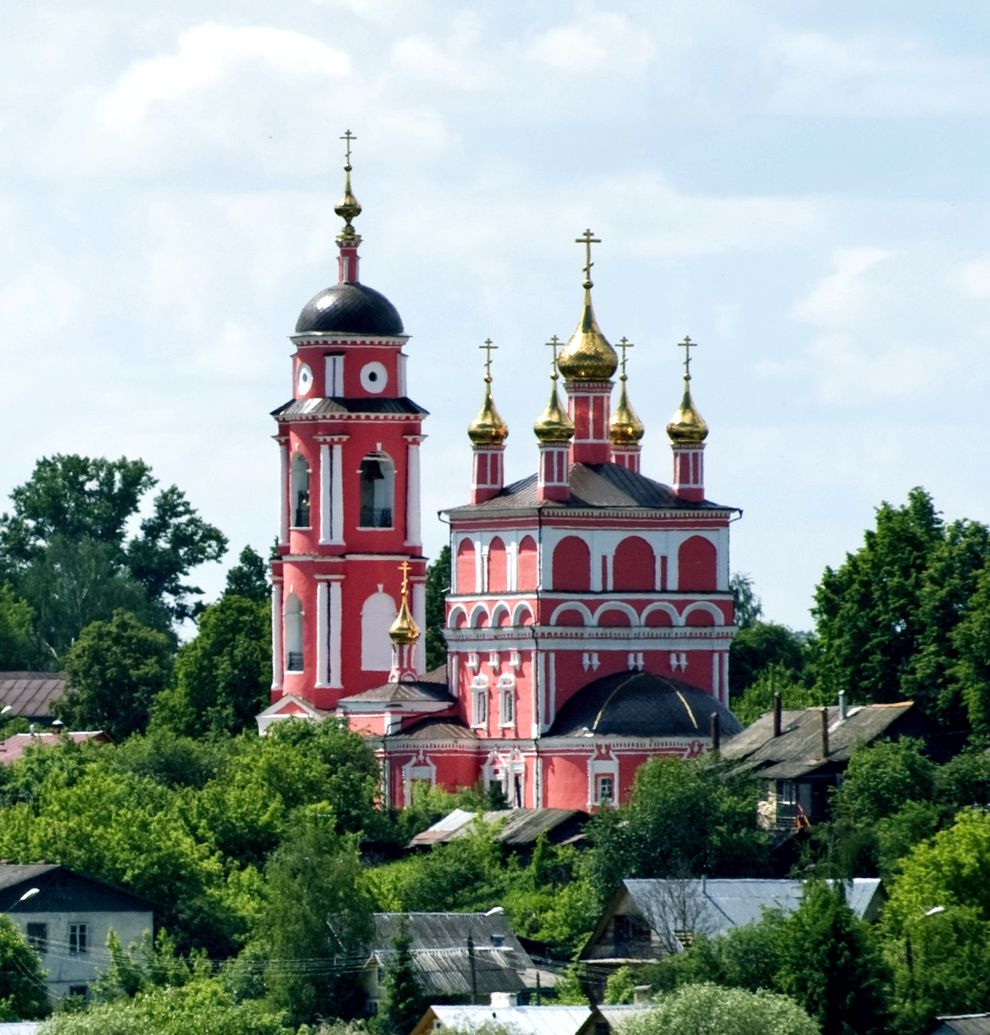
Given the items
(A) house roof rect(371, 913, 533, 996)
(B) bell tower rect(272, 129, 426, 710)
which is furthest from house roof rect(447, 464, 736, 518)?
(A) house roof rect(371, 913, 533, 996)

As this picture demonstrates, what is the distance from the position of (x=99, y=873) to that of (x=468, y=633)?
16.6m

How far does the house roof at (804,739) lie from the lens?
77.9 metres

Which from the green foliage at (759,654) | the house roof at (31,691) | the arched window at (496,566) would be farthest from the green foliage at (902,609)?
the house roof at (31,691)

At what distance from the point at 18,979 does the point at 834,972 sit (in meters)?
11.9

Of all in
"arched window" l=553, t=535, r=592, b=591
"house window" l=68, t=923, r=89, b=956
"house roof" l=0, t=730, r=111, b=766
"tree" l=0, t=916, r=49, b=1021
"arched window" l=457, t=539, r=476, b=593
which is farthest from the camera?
"house roof" l=0, t=730, r=111, b=766

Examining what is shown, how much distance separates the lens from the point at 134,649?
109 m

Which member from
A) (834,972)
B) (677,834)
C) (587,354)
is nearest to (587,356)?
(587,354)

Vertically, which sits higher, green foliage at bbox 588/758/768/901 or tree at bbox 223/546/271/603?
tree at bbox 223/546/271/603

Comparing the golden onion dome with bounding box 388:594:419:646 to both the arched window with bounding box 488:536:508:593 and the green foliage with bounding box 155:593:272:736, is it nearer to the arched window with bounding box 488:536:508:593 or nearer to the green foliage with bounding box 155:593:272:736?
the arched window with bounding box 488:536:508:593

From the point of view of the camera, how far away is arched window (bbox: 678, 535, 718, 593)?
86750 millimetres

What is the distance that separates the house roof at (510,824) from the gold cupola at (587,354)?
9266mm

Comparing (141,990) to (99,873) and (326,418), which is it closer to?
(99,873)

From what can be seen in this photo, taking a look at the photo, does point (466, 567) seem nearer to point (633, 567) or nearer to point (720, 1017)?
point (633, 567)

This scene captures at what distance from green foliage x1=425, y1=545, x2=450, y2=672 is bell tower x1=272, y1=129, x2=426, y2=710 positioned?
1242cm
